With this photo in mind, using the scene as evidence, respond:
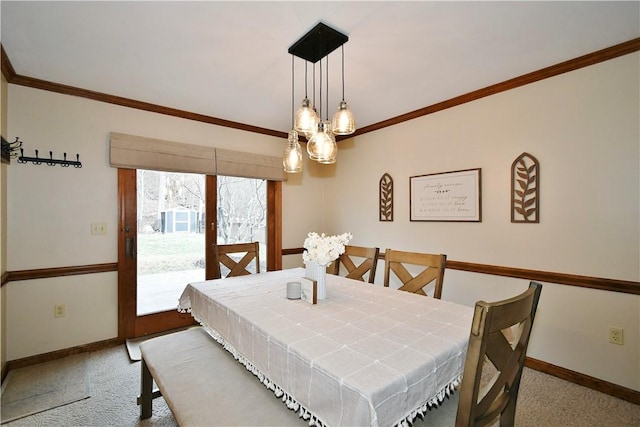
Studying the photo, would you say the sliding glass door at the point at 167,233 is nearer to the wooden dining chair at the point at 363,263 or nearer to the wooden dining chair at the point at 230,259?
the wooden dining chair at the point at 230,259

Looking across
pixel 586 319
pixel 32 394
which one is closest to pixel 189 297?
pixel 32 394

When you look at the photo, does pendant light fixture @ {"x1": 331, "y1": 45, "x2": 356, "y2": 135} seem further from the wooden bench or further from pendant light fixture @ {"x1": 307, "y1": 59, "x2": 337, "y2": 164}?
the wooden bench

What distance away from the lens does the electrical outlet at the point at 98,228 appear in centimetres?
268

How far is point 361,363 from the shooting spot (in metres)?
1.01

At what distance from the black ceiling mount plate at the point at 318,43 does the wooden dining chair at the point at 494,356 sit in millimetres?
1749

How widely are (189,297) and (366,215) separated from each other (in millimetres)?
2380

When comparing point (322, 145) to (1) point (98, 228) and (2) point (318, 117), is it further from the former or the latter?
(1) point (98, 228)

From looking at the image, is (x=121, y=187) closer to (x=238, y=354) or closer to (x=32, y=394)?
(x=32, y=394)

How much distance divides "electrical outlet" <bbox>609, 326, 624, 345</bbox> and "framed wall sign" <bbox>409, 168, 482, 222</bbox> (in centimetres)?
116

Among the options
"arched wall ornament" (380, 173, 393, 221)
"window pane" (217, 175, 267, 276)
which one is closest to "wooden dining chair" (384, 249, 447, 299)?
"arched wall ornament" (380, 173, 393, 221)

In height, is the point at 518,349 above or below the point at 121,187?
below

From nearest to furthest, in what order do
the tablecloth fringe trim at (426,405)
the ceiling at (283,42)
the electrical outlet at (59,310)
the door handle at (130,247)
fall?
1. the tablecloth fringe trim at (426,405)
2. the ceiling at (283,42)
3. the electrical outlet at (59,310)
4. the door handle at (130,247)

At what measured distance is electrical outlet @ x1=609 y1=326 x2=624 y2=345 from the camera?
1979mm

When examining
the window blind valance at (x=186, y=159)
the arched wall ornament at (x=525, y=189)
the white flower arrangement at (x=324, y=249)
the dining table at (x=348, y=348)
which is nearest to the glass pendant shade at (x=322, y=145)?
the white flower arrangement at (x=324, y=249)
